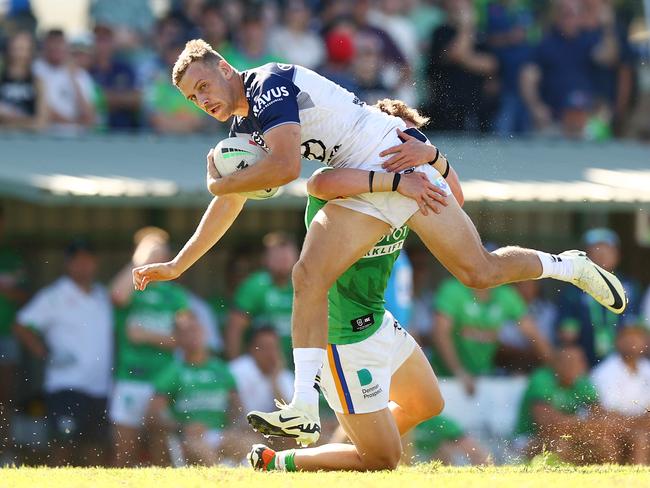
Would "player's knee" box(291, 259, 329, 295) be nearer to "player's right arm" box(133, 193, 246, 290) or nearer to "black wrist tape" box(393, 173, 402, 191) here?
"black wrist tape" box(393, 173, 402, 191)

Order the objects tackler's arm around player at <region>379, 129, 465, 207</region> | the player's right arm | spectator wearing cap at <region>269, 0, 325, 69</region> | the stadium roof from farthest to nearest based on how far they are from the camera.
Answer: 1. spectator wearing cap at <region>269, 0, 325, 69</region>
2. the stadium roof
3. the player's right arm
4. tackler's arm around player at <region>379, 129, 465, 207</region>

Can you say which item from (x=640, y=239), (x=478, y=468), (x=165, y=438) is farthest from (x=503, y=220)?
(x=478, y=468)

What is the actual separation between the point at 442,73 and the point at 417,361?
20.5 ft

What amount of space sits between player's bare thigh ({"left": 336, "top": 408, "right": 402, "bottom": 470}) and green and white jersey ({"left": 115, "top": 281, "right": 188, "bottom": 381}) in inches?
132

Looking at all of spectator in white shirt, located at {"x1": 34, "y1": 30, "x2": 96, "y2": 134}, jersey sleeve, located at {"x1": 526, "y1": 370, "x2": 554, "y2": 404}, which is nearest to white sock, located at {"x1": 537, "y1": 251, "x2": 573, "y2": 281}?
jersey sleeve, located at {"x1": 526, "y1": 370, "x2": 554, "y2": 404}

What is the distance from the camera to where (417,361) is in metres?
7.98

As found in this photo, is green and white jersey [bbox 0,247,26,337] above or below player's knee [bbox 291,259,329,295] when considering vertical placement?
below

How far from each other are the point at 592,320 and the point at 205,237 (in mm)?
5112

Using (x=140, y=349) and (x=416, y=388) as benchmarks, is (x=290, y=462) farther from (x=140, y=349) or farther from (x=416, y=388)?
(x=140, y=349)

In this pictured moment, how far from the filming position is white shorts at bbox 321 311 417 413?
7668 millimetres

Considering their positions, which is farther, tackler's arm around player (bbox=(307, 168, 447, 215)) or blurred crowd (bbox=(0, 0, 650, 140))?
blurred crowd (bbox=(0, 0, 650, 140))

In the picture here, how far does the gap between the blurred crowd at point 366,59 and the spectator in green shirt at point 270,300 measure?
7.45 feet

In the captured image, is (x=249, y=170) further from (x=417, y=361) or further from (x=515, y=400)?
(x=515, y=400)

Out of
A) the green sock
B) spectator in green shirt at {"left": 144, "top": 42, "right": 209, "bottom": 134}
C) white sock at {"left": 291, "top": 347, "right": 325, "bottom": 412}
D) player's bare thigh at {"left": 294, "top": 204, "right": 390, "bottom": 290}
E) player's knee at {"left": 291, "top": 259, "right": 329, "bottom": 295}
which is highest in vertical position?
player's bare thigh at {"left": 294, "top": 204, "right": 390, "bottom": 290}
